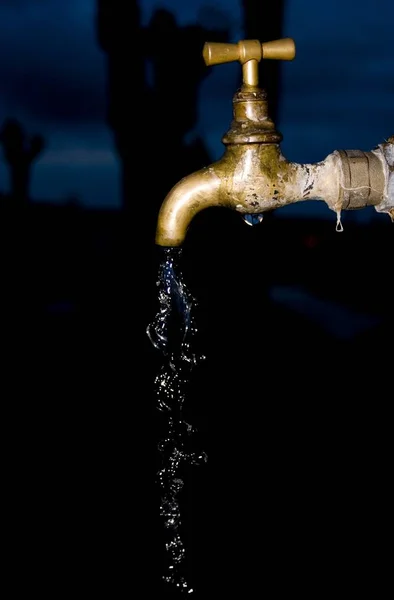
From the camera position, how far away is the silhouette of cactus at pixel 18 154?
3615 millimetres

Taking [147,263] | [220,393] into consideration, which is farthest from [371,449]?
[147,263]

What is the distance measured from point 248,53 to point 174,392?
104 centimetres

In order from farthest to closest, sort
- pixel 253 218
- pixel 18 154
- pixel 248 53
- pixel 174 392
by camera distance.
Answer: pixel 18 154 → pixel 174 392 → pixel 253 218 → pixel 248 53

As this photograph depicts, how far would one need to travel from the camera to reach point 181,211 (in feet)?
2.86

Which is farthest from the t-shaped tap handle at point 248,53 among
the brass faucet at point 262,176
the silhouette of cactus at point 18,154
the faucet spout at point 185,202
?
the silhouette of cactus at point 18,154

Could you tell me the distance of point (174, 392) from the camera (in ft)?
5.26

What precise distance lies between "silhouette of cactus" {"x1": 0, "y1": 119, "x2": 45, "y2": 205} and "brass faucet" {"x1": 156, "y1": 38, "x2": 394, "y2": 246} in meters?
3.12

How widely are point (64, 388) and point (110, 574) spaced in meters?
1.32

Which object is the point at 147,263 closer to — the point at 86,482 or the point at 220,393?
the point at 220,393

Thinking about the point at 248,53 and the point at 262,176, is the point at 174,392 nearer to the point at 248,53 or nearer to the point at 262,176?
the point at 262,176

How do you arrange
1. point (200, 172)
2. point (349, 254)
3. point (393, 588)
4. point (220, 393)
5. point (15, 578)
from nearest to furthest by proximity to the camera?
point (200, 172) → point (393, 588) → point (15, 578) → point (220, 393) → point (349, 254)

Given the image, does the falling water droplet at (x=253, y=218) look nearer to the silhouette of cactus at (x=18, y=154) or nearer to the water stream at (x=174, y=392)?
the water stream at (x=174, y=392)

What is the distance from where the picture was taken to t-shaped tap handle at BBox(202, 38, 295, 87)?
0.77 meters

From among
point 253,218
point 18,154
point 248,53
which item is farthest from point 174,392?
point 18,154
